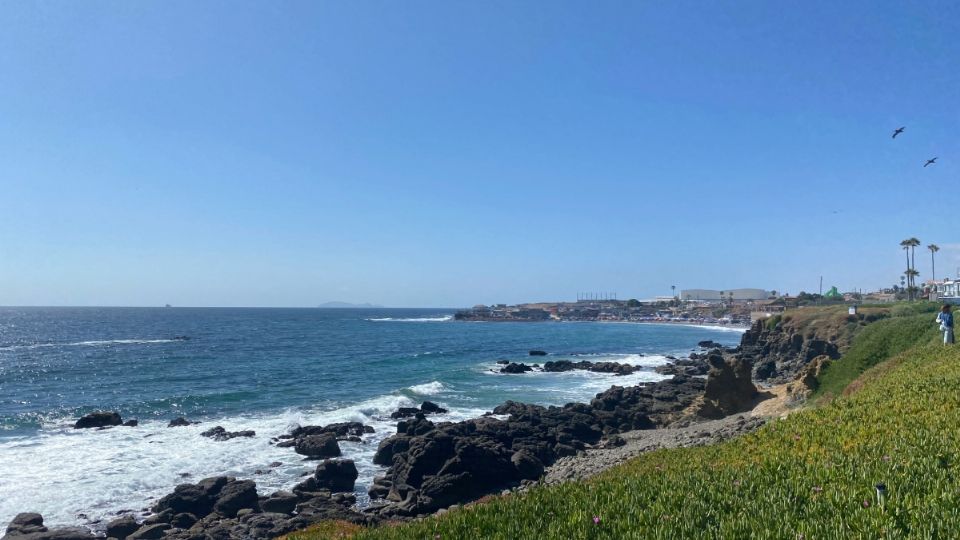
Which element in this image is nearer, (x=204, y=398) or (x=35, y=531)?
(x=35, y=531)

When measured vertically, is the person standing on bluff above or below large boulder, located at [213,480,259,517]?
above

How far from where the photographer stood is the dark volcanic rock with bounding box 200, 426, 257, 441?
98.2 feet

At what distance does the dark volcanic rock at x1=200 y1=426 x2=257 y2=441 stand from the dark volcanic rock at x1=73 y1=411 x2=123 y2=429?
6568mm

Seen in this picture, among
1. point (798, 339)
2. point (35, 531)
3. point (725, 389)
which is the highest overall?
point (798, 339)

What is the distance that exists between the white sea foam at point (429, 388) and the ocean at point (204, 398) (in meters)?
0.12

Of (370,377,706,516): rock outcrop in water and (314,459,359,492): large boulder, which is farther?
(314,459,359,492): large boulder

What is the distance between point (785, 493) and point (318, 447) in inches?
880

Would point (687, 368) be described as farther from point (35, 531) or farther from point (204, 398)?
point (35, 531)

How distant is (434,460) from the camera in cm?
2323

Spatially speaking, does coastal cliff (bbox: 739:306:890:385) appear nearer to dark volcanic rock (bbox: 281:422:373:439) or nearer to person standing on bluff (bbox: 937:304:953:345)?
person standing on bluff (bbox: 937:304:953:345)

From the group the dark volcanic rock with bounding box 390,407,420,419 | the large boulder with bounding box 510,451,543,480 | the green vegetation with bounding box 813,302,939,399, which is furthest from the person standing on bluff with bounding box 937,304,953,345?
the dark volcanic rock with bounding box 390,407,420,419

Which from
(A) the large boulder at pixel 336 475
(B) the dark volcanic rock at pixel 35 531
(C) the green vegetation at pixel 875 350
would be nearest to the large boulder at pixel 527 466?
(A) the large boulder at pixel 336 475

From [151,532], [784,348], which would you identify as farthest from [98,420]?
[784,348]

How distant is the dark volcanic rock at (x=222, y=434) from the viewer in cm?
2994
